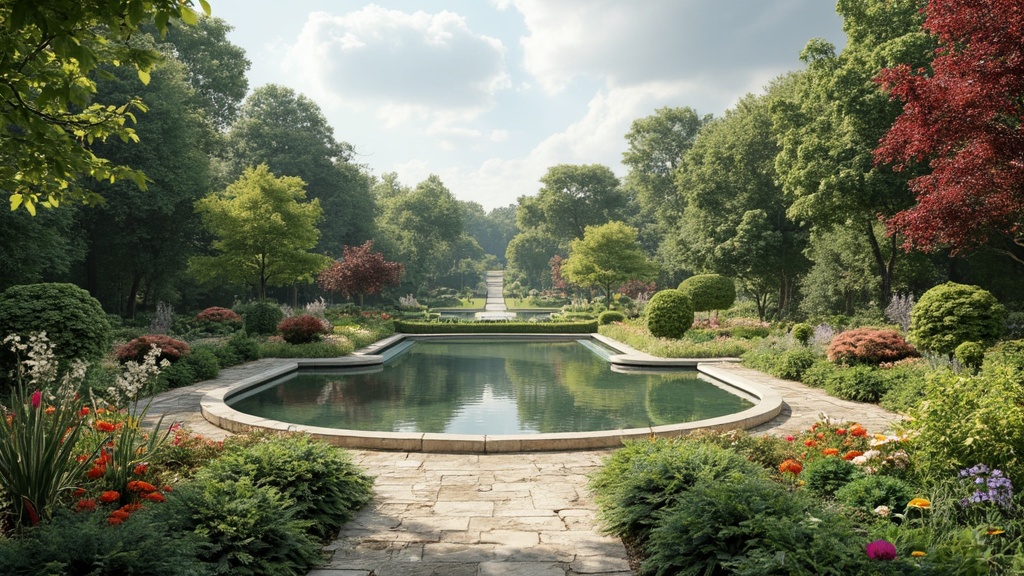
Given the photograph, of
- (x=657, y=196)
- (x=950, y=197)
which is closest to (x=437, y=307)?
(x=657, y=196)

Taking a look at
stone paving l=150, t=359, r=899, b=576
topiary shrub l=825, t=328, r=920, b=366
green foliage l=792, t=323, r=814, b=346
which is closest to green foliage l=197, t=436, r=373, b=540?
stone paving l=150, t=359, r=899, b=576

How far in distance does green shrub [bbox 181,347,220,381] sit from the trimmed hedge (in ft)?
39.9

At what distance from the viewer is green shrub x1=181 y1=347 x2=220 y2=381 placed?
1171 centimetres

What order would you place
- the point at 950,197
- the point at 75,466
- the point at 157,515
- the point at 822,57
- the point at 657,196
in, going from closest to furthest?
the point at 157,515
the point at 75,466
the point at 950,197
the point at 822,57
the point at 657,196

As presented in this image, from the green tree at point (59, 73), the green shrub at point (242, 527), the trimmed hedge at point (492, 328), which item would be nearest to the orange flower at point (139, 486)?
the green shrub at point (242, 527)

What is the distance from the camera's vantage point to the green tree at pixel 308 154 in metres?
39.8

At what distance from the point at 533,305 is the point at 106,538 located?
53588mm

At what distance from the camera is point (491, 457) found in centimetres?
655

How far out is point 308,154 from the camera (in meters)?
41.6

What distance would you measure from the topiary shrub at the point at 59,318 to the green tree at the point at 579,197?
45.8 metres

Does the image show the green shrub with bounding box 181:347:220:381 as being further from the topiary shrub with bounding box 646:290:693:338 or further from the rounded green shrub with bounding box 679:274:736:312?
the rounded green shrub with bounding box 679:274:736:312

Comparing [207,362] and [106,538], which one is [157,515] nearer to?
[106,538]

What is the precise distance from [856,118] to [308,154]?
112 ft

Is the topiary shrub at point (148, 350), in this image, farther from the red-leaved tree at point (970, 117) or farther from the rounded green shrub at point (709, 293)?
the rounded green shrub at point (709, 293)
